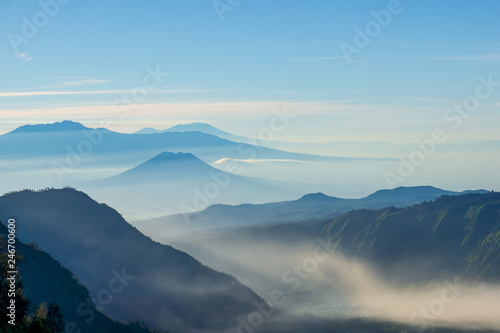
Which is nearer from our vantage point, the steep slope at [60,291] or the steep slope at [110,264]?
the steep slope at [60,291]

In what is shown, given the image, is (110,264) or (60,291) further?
(110,264)

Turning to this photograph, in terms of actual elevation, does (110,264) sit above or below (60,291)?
above

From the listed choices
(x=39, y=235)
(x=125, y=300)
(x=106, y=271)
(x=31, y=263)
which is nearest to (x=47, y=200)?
(x=39, y=235)

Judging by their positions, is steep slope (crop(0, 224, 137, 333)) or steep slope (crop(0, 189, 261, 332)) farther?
steep slope (crop(0, 189, 261, 332))

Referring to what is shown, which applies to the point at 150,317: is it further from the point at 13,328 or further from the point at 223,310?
the point at 13,328
